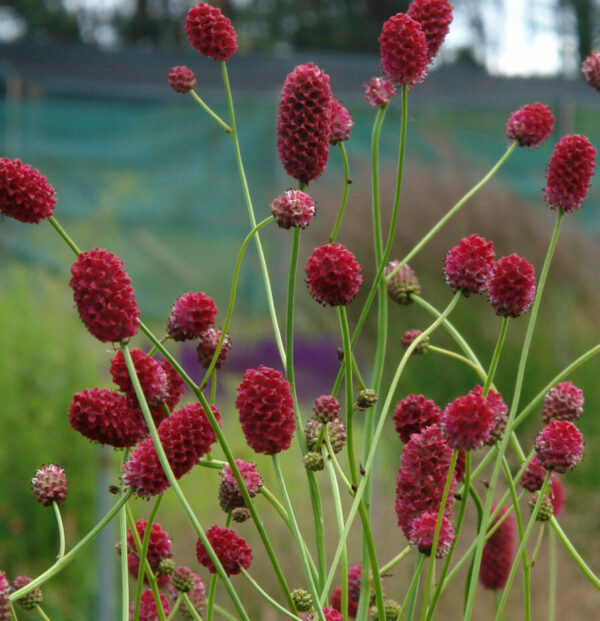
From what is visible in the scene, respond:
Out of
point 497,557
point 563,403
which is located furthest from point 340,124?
point 497,557

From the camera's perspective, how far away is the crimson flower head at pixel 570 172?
83 cm

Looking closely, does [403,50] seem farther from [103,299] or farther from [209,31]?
[103,299]

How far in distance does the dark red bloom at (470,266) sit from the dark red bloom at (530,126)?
0.20 meters

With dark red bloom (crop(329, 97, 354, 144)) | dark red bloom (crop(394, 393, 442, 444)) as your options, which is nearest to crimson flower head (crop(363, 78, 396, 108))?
dark red bloom (crop(329, 97, 354, 144))

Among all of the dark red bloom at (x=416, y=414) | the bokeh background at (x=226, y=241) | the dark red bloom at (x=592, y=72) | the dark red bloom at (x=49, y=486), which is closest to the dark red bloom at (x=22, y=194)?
the dark red bloom at (x=49, y=486)

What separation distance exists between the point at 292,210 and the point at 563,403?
11.0 inches

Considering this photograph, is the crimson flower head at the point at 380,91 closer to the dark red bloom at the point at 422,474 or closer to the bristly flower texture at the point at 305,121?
the bristly flower texture at the point at 305,121

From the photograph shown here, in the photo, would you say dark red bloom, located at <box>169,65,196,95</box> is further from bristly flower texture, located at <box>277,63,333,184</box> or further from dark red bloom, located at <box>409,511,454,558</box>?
dark red bloom, located at <box>409,511,454,558</box>

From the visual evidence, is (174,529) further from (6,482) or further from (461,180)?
(461,180)

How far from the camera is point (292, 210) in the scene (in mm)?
734

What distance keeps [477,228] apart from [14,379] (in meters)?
2.95

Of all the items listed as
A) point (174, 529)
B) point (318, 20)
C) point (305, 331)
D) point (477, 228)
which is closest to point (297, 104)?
point (174, 529)

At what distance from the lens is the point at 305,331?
6188mm

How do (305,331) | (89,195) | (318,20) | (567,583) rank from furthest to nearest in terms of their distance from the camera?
(318,20) < (89,195) < (305,331) < (567,583)
